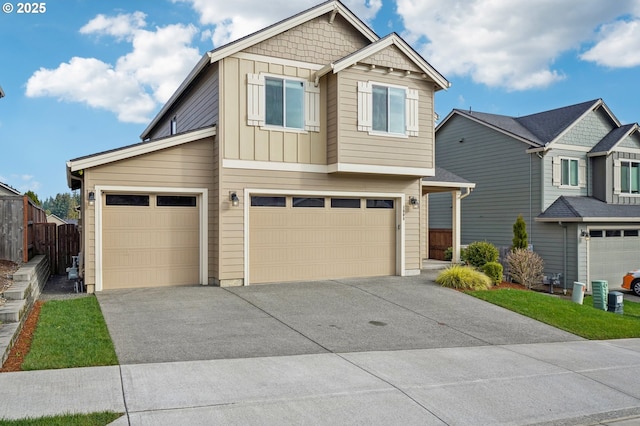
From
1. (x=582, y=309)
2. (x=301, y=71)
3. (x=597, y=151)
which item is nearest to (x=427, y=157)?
(x=301, y=71)

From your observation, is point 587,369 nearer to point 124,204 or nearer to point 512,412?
point 512,412

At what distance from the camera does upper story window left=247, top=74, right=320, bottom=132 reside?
1306 cm

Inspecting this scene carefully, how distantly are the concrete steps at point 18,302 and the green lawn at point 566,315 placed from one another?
9752 mm

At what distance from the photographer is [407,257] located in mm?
15156

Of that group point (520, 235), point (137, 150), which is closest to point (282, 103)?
point (137, 150)

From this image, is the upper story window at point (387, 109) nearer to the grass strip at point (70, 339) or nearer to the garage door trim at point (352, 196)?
the garage door trim at point (352, 196)

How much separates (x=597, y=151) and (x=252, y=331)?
19.1 metres

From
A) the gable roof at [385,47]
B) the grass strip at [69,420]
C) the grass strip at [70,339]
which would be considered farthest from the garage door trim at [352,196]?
the grass strip at [69,420]

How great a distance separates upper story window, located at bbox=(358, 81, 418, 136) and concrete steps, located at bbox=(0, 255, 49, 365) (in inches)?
338

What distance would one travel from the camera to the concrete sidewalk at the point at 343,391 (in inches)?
204

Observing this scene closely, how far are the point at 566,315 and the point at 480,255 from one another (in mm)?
4674

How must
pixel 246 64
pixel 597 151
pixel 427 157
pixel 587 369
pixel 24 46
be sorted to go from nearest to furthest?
pixel 587 369, pixel 246 64, pixel 427 157, pixel 24 46, pixel 597 151

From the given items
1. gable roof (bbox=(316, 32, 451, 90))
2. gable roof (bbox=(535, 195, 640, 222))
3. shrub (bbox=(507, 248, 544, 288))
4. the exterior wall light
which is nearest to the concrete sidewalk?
the exterior wall light

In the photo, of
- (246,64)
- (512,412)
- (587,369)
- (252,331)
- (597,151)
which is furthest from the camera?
(597,151)
